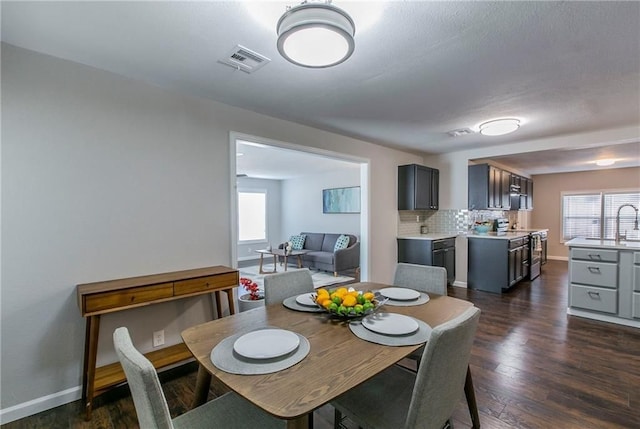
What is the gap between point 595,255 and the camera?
347 cm

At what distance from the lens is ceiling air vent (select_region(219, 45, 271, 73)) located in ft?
6.28

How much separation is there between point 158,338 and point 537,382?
2959mm

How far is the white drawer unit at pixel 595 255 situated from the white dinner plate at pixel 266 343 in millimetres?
3892

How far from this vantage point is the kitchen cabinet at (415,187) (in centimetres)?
476

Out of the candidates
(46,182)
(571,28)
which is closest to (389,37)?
(571,28)

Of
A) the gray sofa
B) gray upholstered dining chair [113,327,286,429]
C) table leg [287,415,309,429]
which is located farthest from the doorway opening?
table leg [287,415,309,429]

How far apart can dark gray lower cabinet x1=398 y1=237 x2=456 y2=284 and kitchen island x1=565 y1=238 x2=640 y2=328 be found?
1562mm

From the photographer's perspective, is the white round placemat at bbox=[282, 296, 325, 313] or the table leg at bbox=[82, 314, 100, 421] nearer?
the white round placemat at bbox=[282, 296, 325, 313]

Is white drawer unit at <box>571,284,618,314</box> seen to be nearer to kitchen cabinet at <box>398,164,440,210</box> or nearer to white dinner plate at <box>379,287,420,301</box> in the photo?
kitchen cabinet at <box>398,164,440,210</box>

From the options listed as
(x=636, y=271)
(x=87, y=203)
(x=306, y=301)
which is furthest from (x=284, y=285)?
(x=636, y=271)

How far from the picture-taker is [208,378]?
1495 mm

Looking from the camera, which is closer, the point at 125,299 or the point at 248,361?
the point at 248,361

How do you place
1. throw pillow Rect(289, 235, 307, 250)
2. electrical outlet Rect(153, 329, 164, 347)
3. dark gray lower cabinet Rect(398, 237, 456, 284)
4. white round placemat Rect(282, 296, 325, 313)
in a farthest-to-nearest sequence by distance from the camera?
1. throw pillow Rect(289, 235, 307, 250)
2. dark gray lower cabinet Rect(398, 237, 456, 284)
3. electrical outlet Rect(153, 329, 164, 347)
4. white round placemat Rect(282, 296, 325, 313)

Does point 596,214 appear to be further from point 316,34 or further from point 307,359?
point 307,359
